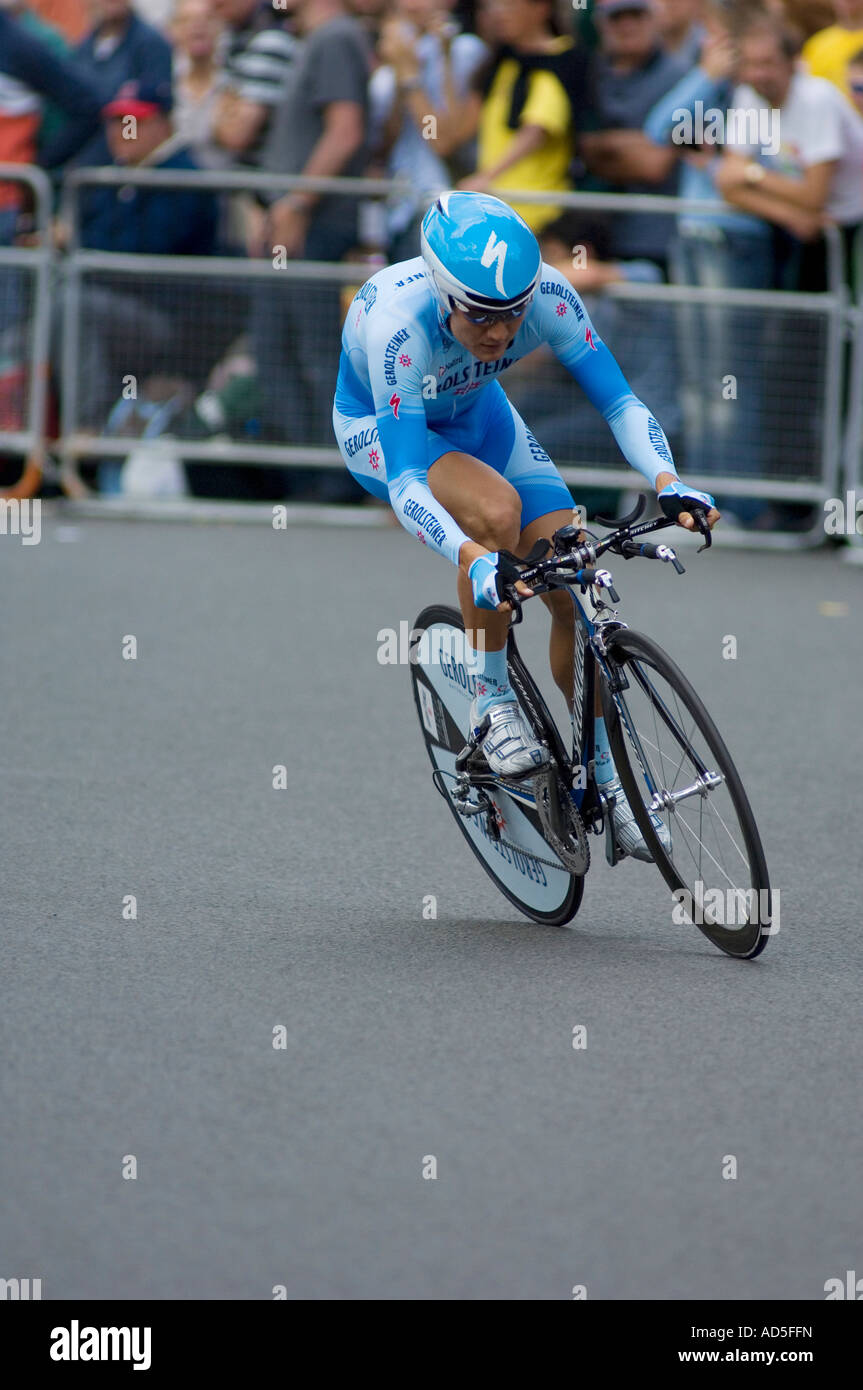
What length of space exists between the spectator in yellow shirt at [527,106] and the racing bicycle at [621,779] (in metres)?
6.90

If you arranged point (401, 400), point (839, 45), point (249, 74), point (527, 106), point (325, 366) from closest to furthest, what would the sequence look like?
point (401, 400)
point (839, 45)
point (527, 106)
point (325, 366)
point (249, 74)

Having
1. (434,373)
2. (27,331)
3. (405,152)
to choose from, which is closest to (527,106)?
(405,152)

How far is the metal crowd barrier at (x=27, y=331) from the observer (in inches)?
495

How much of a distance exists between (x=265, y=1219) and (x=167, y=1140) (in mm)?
427

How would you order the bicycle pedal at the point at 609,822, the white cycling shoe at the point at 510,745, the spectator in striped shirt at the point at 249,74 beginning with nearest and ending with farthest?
the bicycle pedal at the point at 609,822, the white cycling shoe at the point at 510,745, the spectator in striped shirt at the point at 249,74

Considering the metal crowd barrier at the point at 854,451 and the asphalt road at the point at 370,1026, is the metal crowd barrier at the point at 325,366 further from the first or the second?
the asphalt road at the point at 370,1026

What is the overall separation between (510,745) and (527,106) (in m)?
7.42

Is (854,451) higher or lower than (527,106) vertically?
lower

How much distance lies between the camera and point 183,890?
18.9 ft

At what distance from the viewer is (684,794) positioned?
16.3ft

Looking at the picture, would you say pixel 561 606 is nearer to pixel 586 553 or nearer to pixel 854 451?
pixel 586 553

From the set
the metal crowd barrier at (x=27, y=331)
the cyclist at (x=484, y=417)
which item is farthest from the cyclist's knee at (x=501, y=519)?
the metal crowd barrier at (x=27, y=331)

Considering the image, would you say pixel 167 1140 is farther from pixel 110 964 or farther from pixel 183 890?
pixel 183 890
